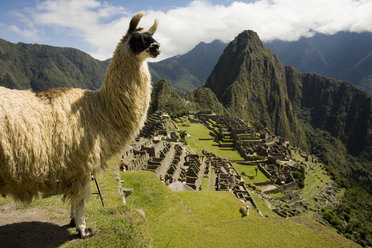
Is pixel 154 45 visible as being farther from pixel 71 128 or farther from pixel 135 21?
pixel 71 128

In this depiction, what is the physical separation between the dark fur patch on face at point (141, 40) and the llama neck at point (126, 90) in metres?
0.17

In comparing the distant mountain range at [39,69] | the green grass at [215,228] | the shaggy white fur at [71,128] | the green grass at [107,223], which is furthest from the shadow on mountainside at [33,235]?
the distant mountain range at [39,69]

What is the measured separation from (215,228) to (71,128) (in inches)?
172

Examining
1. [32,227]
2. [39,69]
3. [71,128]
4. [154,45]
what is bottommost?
[32,227]

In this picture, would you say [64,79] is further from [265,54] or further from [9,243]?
[9,243]

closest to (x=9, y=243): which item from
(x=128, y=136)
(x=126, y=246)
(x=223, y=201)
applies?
(x=126, y=246)

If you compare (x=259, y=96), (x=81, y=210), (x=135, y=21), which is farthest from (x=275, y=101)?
(x=81, y=210)

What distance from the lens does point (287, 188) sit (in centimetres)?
2861

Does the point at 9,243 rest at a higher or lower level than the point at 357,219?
higher

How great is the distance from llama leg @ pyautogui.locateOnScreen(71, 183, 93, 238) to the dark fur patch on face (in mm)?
1821

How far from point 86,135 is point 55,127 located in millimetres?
330

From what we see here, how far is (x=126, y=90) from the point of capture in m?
2.62

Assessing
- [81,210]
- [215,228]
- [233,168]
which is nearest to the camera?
[81,210]

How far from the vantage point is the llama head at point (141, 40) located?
94.1 inches
